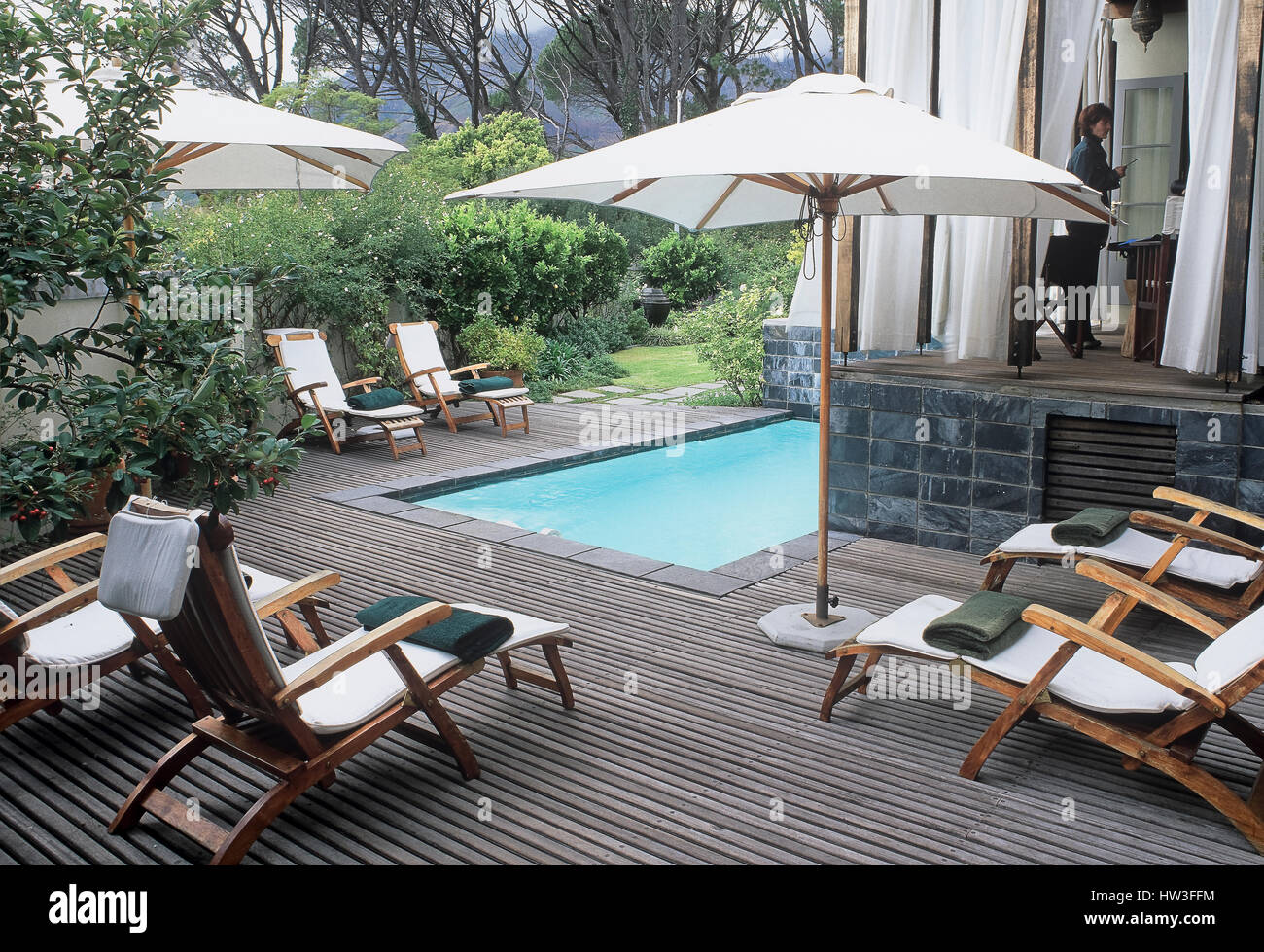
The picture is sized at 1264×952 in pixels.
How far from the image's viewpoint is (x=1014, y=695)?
3.27 meters

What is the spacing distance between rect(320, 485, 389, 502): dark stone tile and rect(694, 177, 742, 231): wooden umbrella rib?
3276 mm

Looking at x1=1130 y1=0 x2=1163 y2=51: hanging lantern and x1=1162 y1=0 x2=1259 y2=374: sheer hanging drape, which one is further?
x1=1130 y1=0 x2=1163 y2=51: hanging lantern

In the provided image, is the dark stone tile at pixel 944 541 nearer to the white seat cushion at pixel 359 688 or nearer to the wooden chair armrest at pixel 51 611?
the white seat cushion at pixel 359 688

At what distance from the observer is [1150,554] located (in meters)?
4.53

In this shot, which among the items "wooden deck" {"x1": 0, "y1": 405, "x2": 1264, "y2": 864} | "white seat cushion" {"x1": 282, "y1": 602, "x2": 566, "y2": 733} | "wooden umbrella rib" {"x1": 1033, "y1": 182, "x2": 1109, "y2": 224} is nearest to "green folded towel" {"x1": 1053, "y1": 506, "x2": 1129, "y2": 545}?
"wooden deck" {"x1": 0, "y1": 405, "x2": 1264, "y2": 864}

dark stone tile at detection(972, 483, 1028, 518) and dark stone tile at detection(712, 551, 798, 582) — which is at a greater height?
dark stone tile at detection(972, 483, 1028, 518)

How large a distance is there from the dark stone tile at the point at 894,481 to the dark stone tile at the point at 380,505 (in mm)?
3018

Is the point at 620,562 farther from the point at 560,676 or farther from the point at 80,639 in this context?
the point at 80,639

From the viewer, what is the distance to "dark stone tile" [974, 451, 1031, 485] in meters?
5.61

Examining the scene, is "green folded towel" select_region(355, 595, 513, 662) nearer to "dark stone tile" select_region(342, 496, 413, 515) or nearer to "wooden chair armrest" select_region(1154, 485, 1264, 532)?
"wooden chair armrest" select_region(1154, 485, 1264, 532)

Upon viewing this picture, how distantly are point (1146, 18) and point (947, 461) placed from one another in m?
6.16

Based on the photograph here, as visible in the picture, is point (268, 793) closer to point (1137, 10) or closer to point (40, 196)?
point (40, 196)

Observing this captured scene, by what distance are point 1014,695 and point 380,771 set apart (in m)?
2.02

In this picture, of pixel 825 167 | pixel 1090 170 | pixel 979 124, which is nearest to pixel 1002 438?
pixel 979 124
